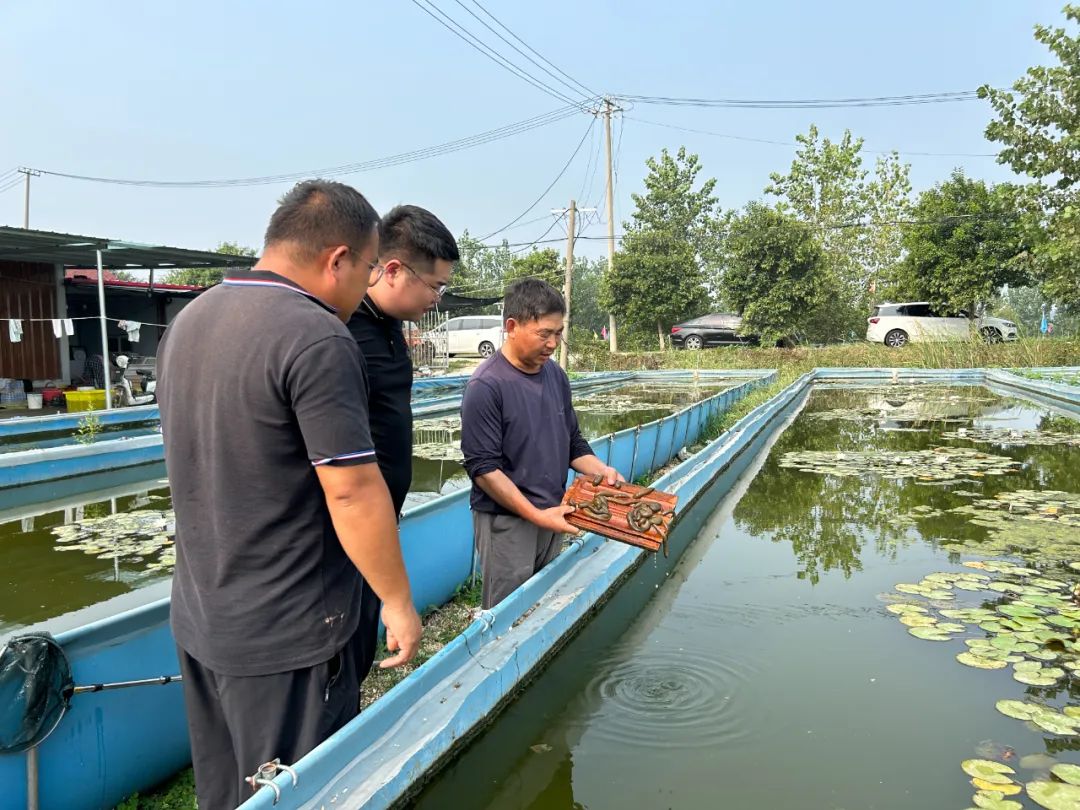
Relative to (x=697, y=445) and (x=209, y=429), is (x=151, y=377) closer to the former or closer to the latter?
(x=697, y=445)

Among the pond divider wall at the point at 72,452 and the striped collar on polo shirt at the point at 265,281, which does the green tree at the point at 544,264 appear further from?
the striped collar on polo shirt at the point at 265,281

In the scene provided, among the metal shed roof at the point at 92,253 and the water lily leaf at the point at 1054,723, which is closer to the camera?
the water lily leaf at the point at 1054,723

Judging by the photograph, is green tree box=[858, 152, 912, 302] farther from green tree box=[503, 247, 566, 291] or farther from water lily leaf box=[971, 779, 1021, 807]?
water lily leaf box=[971, 779, 1021, 807]

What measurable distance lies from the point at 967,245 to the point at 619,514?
19924 millimetres

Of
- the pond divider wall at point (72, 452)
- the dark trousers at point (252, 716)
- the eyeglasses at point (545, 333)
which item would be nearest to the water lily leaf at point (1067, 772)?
the eyeglasses at point (545, 333)

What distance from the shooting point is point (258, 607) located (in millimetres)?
1351

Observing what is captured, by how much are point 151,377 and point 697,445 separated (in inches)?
430

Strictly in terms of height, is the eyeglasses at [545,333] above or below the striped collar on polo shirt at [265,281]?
below

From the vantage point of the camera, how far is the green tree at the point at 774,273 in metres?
20.9

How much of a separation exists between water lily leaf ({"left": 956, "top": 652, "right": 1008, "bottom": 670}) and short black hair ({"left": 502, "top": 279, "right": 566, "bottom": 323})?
87.8 inches

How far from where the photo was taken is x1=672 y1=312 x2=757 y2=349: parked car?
24.2m

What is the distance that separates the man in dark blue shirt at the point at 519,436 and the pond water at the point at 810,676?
698mm

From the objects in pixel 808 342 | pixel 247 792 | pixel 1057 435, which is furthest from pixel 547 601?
pixel 808 342

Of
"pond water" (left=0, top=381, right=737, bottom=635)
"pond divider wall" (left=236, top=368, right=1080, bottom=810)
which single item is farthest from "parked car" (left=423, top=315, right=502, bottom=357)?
"pond divider wall" (left=236, top=368, right=1080, bottom=810)
